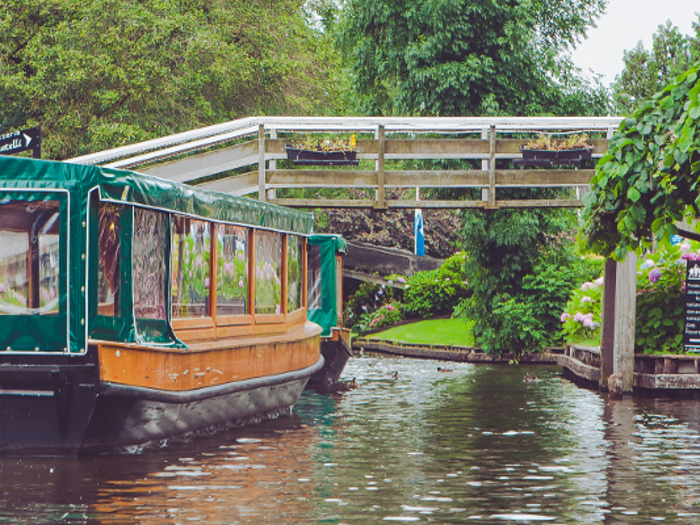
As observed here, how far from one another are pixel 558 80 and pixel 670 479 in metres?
19.6

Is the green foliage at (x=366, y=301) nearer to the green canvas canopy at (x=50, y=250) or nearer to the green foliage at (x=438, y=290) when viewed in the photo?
the green foliage at (x=438, y=290)

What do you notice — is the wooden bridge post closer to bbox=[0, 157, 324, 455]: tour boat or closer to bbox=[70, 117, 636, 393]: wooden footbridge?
bbox=[70, 117, 636, 393]: wooden footbridge

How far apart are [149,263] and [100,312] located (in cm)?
91

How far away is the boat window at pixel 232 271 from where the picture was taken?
40.2 feet

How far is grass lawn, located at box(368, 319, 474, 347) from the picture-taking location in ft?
96.0

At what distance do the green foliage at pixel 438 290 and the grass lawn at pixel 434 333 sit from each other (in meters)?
0.74

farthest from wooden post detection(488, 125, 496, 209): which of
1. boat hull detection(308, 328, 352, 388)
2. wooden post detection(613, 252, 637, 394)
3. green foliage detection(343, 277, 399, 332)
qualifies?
green foliage detection(343, 277, 399, 332)

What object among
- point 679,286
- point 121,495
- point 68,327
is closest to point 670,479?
point 121,495

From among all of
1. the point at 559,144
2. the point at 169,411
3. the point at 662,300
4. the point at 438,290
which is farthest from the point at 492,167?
the point at 438,290

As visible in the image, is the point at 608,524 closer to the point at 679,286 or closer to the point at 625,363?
the point at 625,363

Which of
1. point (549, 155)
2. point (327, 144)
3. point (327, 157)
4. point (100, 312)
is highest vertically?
point (327, 144)

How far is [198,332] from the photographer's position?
11.5m

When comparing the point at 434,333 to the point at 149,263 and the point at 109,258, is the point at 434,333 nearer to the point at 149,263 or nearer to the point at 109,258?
the point at 149,263

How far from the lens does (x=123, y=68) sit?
26.5 meters
